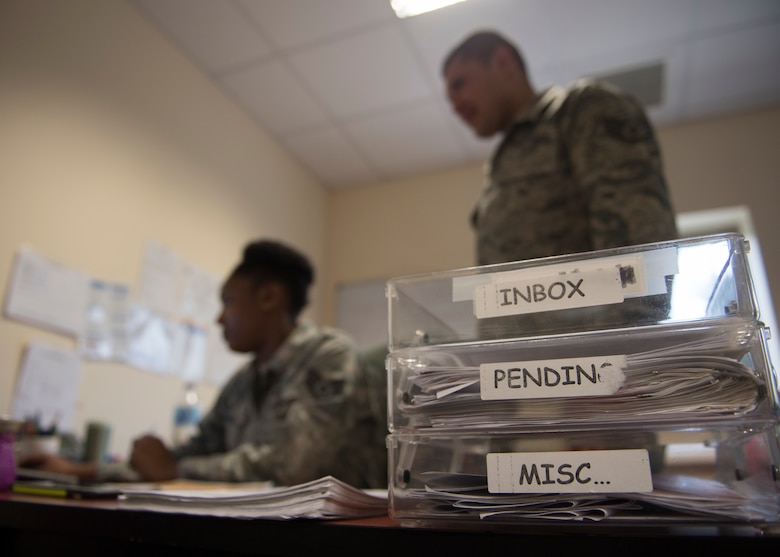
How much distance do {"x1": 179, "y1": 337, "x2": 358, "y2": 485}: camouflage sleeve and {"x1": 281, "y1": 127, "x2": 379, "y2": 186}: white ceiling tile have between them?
1899mm

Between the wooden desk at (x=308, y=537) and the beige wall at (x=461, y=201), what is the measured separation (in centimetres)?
251

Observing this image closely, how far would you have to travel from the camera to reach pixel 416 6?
2.11 m

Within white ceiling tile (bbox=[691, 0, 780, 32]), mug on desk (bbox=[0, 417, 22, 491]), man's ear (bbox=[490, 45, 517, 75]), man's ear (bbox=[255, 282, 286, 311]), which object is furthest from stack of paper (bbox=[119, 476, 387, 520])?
white ceiling tile (bbox=[691, 0, 780, 32])

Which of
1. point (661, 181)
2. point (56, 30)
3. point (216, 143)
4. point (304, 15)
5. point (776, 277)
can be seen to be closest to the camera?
point (661, 181)

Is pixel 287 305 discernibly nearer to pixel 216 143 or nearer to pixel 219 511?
pixel 219 511

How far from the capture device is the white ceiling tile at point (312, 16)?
2.10 m

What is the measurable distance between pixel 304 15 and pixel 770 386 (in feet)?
7.25

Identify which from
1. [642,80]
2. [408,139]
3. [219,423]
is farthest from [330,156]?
[219,423]

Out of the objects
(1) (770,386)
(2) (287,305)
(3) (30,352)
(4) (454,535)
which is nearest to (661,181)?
(1) (770,386)

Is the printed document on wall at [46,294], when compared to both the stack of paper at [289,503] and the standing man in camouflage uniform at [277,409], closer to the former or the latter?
the standing man in camouflage uniform at [277,409]

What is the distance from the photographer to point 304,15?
2154 mm

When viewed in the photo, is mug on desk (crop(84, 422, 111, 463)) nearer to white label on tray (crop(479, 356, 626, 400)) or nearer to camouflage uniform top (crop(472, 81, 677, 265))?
camouflage uniform top (crop(472, 81, 677, 265))

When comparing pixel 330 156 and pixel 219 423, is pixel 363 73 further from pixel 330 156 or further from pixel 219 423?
pixel 219 423

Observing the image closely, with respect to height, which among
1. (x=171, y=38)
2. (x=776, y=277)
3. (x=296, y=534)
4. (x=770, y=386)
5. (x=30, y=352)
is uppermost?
(x=171, y=38)
